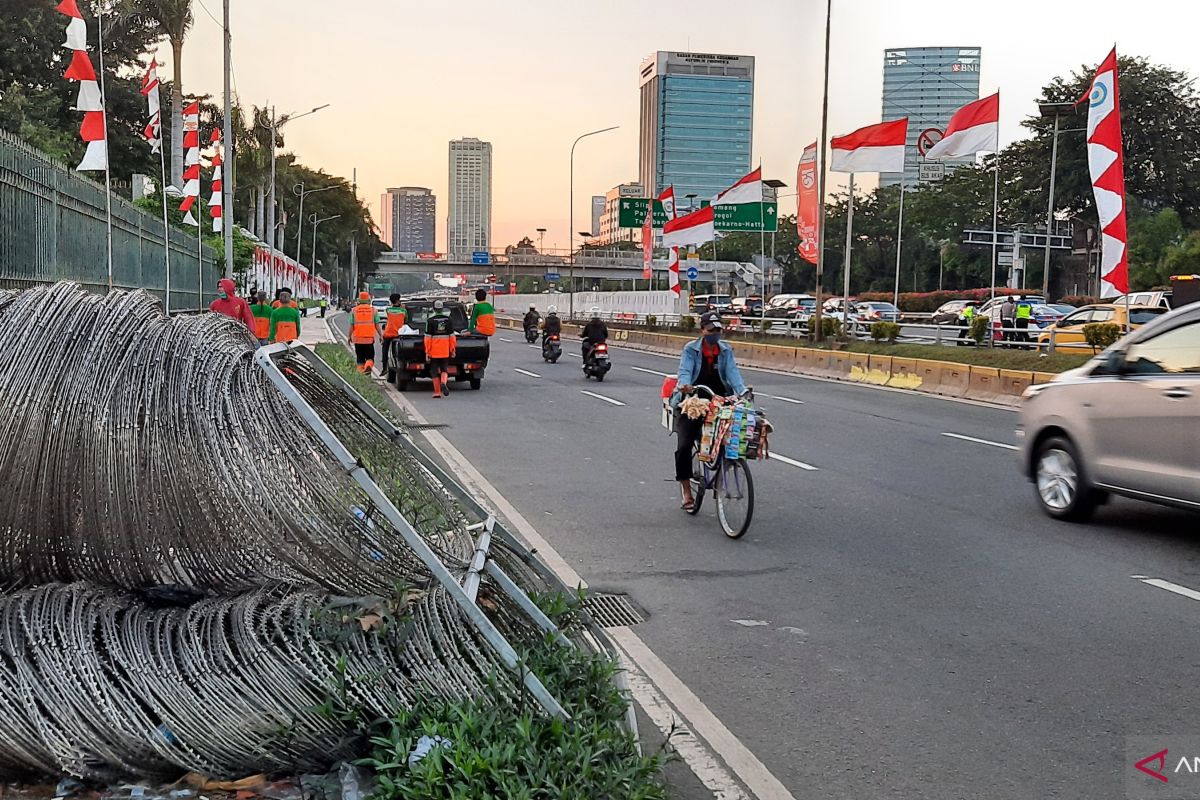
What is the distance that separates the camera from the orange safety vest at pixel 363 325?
2200 cm

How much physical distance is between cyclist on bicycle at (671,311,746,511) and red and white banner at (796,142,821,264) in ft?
75.1

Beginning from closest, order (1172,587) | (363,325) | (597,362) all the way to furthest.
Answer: (1172,587) → (363,325) → (597,362)

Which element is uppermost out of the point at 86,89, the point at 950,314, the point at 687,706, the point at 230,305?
the point at 86,89

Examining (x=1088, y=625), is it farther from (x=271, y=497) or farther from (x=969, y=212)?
(x=969, y=212)

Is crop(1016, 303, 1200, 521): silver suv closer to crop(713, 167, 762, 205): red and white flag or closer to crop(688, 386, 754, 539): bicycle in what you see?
crop(688, 386, 754, 539): bicycle

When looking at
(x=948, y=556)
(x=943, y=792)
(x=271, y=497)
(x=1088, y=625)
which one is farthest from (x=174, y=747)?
(x=948, y=556)

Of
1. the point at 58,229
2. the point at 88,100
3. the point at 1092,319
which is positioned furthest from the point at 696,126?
the point at 58,229

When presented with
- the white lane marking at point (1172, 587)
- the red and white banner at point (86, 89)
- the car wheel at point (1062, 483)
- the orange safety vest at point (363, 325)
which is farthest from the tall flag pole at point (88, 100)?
the white lane marking at point (1172, 587)

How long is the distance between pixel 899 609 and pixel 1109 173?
1488 cm

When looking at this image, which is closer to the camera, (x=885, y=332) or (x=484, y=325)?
(x=484, y=325)

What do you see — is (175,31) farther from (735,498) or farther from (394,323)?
(735,498)

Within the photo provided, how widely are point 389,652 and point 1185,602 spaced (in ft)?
15.5

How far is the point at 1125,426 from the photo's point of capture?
863cm

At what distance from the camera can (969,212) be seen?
80.9 m
